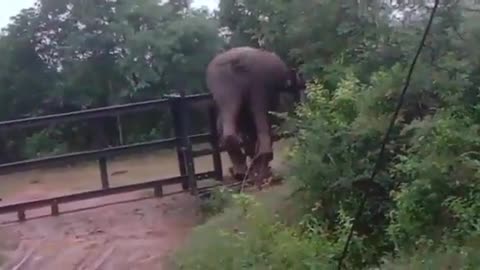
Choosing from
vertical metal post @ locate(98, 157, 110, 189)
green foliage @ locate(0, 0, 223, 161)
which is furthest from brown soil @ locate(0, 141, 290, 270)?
green foliage @ locate(0, 0, 223, 161)

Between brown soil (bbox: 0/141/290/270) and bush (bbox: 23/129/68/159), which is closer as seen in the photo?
brown soil (bbox: 0/141/290/270)

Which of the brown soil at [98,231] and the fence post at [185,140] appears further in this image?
the fence post at [185,140]

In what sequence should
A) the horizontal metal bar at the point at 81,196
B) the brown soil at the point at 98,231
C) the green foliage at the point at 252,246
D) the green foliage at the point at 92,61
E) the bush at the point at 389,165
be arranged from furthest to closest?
the green foliage at the point at 92,61
the horizontal metal bar at the point at 81,196
the brown soil at the point at 98,231
the green foliage at the point at 252,246
the bush at the point at 389,165

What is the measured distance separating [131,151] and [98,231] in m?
1.03

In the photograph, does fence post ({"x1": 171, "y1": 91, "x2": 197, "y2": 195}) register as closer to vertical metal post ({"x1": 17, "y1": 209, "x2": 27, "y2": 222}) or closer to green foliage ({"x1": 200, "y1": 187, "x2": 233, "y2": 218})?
green foliage ({"x1": 200, "y1": 187, "x2": 233, "y2": 218})

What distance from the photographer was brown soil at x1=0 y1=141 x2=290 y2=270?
21.1 ft

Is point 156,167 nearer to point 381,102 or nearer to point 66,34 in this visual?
point 66,34

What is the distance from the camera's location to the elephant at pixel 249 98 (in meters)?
7.77

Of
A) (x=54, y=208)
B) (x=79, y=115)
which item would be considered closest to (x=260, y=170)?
(x=79, y=115)

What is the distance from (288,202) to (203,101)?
2.48 meters

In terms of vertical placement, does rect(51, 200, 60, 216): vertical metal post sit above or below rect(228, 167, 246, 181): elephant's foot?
below

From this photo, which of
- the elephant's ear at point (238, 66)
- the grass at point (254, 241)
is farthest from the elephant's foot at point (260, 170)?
the grass at point (254, 241)

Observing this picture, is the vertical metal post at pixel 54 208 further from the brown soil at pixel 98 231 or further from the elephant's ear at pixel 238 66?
the elephant's ear at pixel 238 66

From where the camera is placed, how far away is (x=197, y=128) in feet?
37.8
